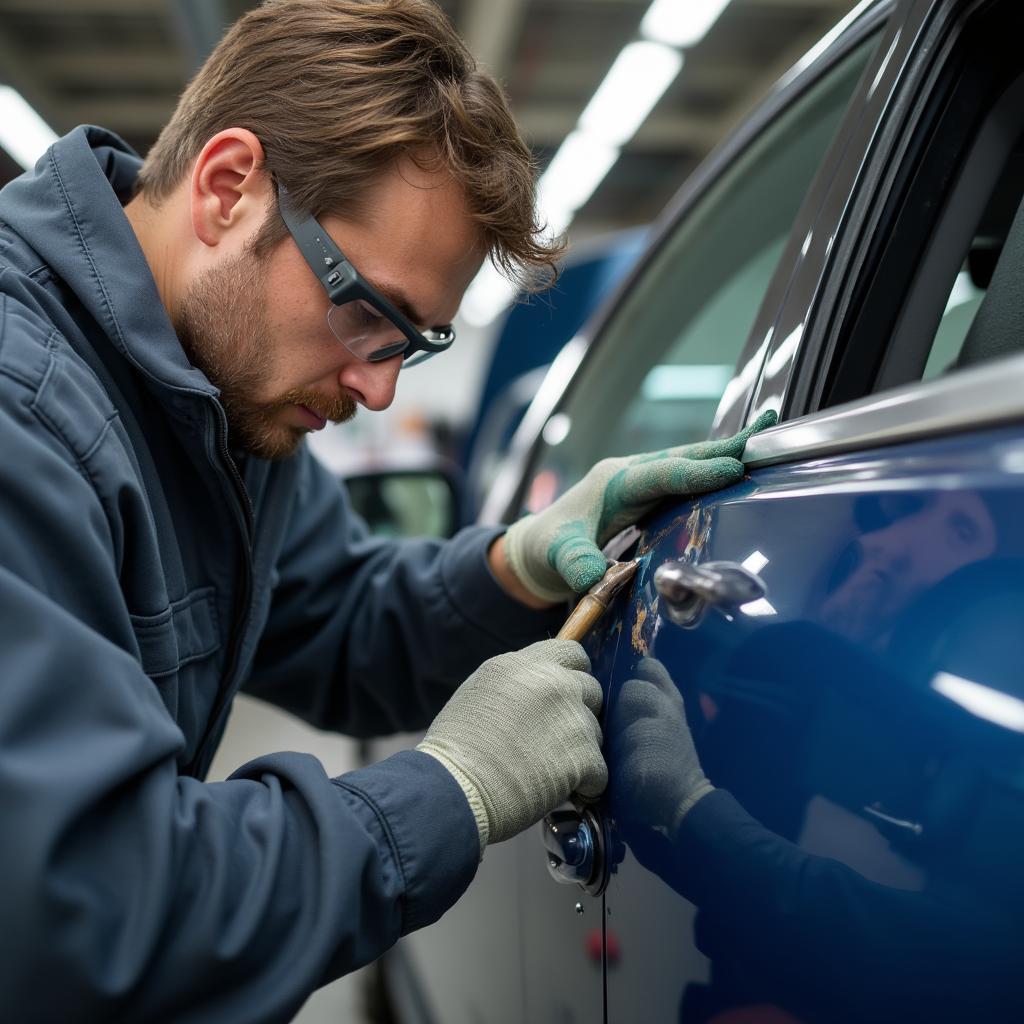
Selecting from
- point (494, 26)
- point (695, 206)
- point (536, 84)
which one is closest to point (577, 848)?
point (695, 206)

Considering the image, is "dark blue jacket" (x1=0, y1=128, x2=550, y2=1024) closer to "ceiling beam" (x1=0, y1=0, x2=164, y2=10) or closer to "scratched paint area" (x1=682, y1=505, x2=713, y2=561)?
"scratched paint area" (x1=682, y1=505, x2=713, y2=561)

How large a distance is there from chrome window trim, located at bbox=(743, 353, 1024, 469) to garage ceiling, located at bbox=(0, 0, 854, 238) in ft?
16.9

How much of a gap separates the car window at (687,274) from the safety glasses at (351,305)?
45cm

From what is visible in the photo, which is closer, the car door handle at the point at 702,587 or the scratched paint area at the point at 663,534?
the car door handle at the point at 702,587

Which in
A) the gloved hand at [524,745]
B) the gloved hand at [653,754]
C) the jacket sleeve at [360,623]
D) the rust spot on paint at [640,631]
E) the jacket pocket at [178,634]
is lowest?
the jacket sleeve at [360,623]

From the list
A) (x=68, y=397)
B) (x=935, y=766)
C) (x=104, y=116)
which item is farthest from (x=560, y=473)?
(x=104, y=116)

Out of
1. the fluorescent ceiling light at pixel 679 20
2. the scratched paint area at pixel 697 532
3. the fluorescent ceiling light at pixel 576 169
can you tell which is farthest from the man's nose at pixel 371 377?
the fluorescent ceiling light at pixel 576 169

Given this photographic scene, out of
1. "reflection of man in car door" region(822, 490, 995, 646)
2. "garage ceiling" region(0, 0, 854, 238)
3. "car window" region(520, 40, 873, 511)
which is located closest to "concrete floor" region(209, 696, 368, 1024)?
"car window" region(520, 40, 873, 511)

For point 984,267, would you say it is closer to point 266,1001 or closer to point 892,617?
point 892,617

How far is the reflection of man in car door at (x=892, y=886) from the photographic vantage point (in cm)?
52

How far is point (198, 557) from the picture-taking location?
1.26 meters

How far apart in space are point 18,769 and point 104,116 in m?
9.58

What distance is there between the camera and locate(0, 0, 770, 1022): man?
2.45 ft

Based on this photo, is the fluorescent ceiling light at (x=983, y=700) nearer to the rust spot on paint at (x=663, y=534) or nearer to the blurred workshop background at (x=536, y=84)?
the rust spot on paint at (x=663, y=534)
